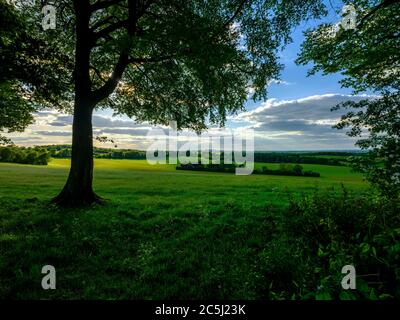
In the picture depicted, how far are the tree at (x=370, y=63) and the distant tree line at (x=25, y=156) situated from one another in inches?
2872

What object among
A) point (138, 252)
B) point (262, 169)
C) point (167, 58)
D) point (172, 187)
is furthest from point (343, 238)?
point (262, 169)

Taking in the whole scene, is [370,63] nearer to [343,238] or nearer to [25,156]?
[343,238]

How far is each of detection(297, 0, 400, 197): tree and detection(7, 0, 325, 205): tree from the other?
1456mm

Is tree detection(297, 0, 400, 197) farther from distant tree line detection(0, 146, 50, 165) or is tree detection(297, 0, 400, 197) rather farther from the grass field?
distant tree line detection(0, 146, 50, 165)

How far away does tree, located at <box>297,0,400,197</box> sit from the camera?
25.7 feet

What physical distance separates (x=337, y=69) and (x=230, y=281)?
32.0ft

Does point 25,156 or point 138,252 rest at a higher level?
point 25,156

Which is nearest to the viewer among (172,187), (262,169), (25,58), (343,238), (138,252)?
(343,238)

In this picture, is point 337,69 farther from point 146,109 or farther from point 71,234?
point 71,234

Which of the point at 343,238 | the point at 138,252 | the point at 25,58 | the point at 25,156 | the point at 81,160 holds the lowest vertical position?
the point at 138,252

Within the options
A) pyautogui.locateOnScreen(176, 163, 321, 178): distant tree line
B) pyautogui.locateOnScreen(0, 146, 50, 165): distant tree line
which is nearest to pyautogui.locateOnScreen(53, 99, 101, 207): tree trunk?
pyautogui.locateOnScreen(176, 163, 321, 178): distant tree line

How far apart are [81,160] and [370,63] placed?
13.9m

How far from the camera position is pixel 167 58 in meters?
12.5
